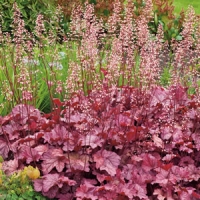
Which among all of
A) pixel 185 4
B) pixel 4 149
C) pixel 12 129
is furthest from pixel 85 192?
pixel 185 4

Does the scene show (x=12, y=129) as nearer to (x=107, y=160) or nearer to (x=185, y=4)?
(x=107, y=160)

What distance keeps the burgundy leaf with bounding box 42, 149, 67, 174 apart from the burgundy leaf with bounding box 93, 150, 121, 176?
9.9 inches

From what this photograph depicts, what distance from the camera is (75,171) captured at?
3.28 meters

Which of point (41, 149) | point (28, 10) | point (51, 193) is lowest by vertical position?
point (51, 193)

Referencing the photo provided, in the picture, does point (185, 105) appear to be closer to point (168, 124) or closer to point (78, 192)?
point (168, 124)

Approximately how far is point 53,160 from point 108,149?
20.8 inches

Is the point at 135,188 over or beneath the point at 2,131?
beneath

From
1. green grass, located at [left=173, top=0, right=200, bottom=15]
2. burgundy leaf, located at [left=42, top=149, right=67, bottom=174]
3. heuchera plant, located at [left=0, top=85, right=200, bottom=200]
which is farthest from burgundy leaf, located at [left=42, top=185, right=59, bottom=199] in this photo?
green grass, located at [left=173, top=0, right=200, bottom=15]

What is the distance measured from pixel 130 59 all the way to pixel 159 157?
95cm

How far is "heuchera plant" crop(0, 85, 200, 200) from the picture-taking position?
322 centimetres

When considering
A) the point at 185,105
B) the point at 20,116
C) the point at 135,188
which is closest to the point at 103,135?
the point at 135,188

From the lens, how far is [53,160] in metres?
3.28

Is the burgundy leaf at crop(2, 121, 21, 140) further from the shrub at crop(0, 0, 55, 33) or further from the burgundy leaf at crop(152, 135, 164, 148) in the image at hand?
the shrub at crop(0, 0, 55, 33)

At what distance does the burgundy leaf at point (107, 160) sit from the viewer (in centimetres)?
328
